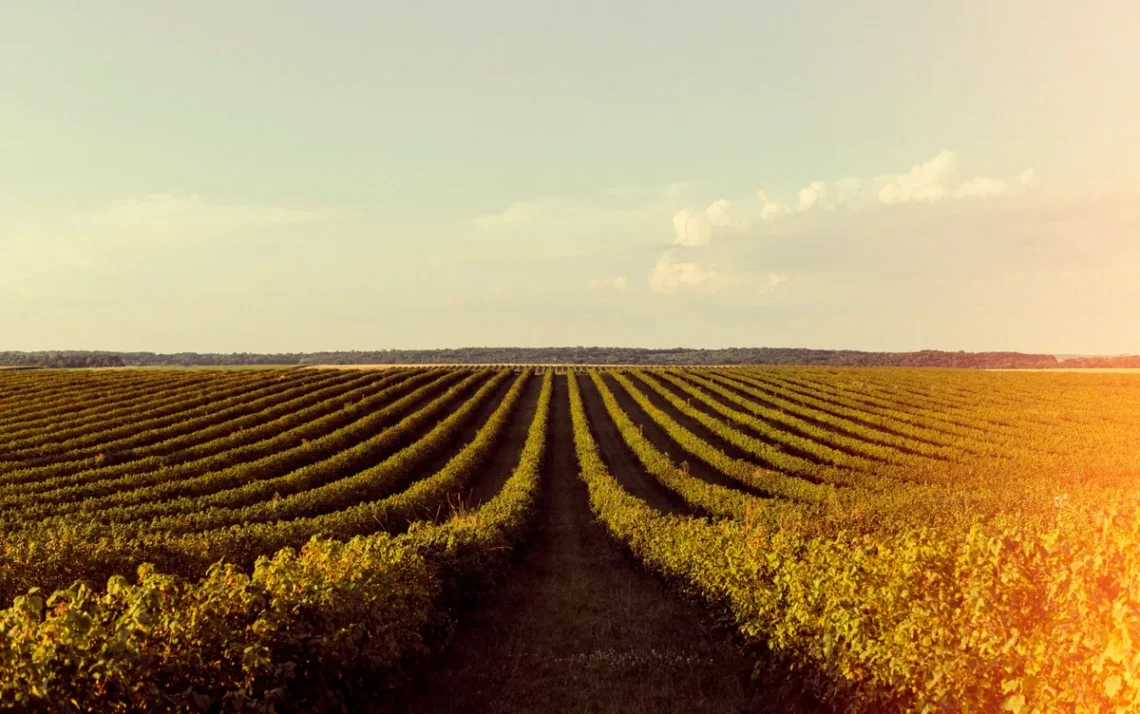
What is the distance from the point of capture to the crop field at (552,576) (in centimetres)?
595

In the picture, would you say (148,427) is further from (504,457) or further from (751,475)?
(751,475)

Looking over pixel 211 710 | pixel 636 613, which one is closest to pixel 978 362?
pixel 636 613

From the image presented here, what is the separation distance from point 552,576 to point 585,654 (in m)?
6.60

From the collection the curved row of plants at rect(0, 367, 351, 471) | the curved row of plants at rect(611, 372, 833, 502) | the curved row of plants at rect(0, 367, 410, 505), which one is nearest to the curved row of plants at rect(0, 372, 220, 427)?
the curved row of plants at rect(0, 367, 351, 471)

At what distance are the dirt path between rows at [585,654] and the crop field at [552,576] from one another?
2.8 inches

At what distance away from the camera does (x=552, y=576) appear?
18.5m

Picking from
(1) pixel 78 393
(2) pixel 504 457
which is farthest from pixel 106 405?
(2) pixel 504 457

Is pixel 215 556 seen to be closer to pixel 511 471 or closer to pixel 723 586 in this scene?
pixel 723 586

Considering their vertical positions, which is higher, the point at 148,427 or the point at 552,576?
the point at 148,427

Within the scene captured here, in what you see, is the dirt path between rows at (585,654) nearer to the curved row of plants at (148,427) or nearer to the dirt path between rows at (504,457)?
the dirt path between rows at (504,457)

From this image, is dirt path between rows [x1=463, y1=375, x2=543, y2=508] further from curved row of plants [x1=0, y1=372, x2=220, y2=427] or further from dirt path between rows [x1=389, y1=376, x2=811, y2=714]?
curved row of plants [x1=0, y1=372, x2=220, y2=427]

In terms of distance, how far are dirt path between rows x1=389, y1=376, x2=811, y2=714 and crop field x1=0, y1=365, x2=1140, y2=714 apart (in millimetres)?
71

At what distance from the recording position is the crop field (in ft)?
19.5

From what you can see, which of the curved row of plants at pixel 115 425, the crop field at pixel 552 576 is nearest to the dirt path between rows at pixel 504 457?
the crop field at pixel 552 576
